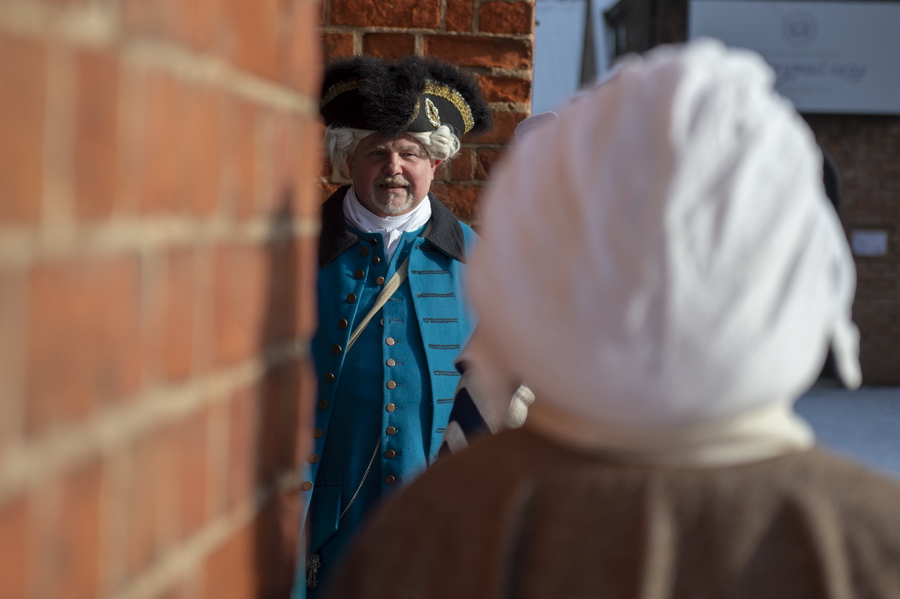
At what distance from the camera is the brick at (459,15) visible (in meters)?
3.36

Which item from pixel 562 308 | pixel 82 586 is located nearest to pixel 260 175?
pixel 562 308

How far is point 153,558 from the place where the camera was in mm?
800

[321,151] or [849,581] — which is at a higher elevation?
[321,151]

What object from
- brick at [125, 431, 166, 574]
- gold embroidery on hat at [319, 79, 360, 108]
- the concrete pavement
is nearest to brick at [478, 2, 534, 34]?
gold embroidery on hat at [319, 79, 360, 108]

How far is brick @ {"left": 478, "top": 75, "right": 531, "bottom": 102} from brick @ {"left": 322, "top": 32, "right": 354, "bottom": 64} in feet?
1.54

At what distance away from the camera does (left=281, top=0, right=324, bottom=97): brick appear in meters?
1.14

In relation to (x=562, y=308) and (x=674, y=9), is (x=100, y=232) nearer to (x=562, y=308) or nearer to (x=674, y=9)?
(x=562, y=308)

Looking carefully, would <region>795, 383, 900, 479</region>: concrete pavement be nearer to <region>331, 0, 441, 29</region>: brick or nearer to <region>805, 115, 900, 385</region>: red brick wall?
<region>805, 115, 900, 385</region>: red brick wall

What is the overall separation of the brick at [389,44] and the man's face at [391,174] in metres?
0.33

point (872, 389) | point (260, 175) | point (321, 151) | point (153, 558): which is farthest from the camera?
point (872, 389)

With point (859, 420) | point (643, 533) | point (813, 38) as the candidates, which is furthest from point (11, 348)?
point (813, 38)

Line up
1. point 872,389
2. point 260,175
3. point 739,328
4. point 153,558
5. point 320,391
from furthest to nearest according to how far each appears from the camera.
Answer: point 872,389
point 320,391
point 260,175
point 739,328
point 153,558

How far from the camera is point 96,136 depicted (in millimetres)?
665

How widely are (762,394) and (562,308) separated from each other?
0.71 feet
